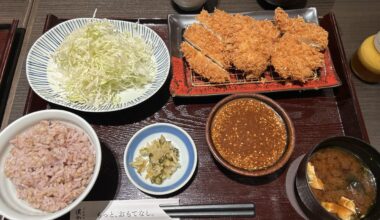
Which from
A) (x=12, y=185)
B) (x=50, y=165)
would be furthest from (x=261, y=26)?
(x=12, y=185)

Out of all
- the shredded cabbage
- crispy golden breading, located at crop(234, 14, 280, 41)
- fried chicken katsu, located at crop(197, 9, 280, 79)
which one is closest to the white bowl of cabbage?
the shredded cabbage

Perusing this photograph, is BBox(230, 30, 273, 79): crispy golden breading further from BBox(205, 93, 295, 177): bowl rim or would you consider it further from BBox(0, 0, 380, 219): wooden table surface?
BBox(0, 0, 380, 219): wooden table surface

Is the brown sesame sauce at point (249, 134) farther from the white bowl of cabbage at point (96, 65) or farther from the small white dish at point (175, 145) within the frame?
the white bowl of cabbage at point (96, 65)

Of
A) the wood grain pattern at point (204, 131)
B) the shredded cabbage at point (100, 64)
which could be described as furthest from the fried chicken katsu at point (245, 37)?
the shredded cabbage at point (100, 64)

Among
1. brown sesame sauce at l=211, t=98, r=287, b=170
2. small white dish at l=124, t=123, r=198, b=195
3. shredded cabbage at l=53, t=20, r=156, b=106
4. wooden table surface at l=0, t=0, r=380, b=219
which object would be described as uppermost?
wooden table surface at l=0, t=0, r=380, b=219

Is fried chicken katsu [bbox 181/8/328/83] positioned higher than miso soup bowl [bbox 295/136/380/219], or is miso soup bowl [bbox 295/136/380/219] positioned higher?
fried chicken katsu [bbox 181/8/328/83]
